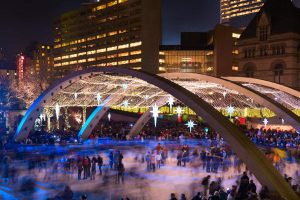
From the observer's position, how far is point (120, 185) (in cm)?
→ 1750

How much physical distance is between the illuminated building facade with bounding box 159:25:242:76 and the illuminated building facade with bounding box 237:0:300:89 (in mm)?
31350

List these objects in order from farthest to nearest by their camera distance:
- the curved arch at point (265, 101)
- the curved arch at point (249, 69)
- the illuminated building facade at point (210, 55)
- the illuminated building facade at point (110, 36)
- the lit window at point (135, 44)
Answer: the lit window at point (135, 44)
the illuminated building facade at point (110, 36)
the illuminated building facade at point (210, 55)
the curved arch at point (249, 69)
the curved arch at point (265, 101)

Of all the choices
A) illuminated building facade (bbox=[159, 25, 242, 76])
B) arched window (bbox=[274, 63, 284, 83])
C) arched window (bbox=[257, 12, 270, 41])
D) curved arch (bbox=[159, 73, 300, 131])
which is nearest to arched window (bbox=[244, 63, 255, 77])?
arched window (bbox=[274, 63, 284, 83])

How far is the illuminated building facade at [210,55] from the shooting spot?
91.7 metres

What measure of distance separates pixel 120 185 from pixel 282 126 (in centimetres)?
3175

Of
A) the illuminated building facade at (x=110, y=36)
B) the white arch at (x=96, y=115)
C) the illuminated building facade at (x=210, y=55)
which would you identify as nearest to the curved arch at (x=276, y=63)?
the white arch at (x=96, y=115)

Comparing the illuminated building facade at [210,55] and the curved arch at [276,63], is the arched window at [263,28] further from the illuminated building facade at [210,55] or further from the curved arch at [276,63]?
the illuminated building facade at [210,55]

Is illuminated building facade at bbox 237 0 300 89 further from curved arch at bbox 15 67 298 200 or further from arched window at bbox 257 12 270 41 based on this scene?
curved arch at bbox 15 67 298 200

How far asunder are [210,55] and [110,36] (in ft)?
119

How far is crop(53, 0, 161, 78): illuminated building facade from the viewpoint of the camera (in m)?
105

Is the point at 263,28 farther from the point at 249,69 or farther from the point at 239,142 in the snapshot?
the point at 239,142

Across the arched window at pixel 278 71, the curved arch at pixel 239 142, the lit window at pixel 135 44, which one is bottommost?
the curved arch at pixel 239 142

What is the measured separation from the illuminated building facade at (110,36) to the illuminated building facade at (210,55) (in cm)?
715

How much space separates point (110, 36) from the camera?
382ft
